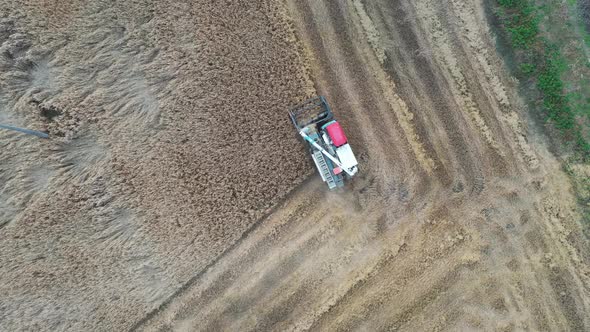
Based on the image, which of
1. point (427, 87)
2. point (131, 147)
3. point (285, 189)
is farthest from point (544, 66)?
point (131, 147)

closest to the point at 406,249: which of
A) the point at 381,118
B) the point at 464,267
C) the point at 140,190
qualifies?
the point at 464,267

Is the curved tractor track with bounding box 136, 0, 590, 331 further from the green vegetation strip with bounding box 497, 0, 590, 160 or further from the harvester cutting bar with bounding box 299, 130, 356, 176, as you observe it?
the harvester cutting bar with bounding box 299, 130, 356, 176

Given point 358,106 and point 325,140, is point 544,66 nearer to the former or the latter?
point 358,106

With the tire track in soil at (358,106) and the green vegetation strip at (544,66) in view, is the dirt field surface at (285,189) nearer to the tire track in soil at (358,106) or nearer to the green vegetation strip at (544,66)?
the tire track in soil at (358,106)

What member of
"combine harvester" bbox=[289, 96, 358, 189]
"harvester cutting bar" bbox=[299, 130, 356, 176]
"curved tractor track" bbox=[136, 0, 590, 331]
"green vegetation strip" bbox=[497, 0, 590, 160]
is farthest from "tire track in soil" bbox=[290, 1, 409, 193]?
"green vegetation strip" bbox=[497, 0, 590, 160]

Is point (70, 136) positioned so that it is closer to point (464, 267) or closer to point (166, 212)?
point (166, 212)
